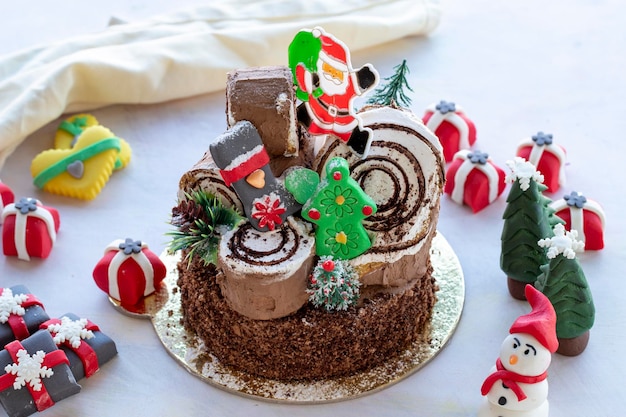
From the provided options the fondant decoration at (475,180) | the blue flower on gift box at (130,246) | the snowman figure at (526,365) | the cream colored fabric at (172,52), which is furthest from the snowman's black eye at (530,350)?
the cream colored fabric at (172,52)

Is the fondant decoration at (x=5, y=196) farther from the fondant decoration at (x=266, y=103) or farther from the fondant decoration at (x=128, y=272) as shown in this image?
the fondant decoration at (x=266, y=103)

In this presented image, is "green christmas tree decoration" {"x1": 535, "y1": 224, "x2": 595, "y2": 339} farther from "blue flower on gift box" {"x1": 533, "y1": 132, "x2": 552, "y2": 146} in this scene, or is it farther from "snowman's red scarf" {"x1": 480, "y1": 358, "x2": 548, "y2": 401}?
"blue flower on gift box" {"x1": 533, "y1": 132, "x2": 552, "y2": 146}

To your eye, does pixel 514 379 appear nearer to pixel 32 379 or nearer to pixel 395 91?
pixel 395 91

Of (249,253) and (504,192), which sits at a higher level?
(249,253)

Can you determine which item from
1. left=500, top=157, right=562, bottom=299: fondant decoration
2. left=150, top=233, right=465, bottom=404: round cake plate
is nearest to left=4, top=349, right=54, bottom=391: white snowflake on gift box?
left=150, top=233, right=465, bottom=404: round cake plate

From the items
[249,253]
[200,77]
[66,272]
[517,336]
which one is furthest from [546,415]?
[200,77]

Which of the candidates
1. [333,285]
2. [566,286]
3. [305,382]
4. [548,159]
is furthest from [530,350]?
[548,159]

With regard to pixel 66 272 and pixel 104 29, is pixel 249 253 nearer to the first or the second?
pixel 66 272
